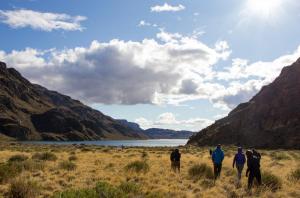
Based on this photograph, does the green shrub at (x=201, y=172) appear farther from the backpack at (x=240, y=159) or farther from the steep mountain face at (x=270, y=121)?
the steep mountain face at (x=270, y=121)

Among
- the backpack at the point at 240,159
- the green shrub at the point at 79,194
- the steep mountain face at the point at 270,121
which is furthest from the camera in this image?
the steep mountain face at the point at 270,121

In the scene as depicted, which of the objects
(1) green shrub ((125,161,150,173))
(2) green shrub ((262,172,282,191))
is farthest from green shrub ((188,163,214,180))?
(2) green shrub ((262,172,282,191))

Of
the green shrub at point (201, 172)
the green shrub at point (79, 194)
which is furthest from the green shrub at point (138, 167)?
the green shrub at point (79, 194)

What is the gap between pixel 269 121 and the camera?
12381cm

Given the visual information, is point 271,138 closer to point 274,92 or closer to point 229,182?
point 274,92

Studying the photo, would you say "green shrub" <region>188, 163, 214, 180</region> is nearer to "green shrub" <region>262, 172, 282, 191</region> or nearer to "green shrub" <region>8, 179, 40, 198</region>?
"green shrub" <region>262, 172, 282, 191</region>

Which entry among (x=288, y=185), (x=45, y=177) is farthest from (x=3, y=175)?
(x=288, y=185)

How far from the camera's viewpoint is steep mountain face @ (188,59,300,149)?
112 m

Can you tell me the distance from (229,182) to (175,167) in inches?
221

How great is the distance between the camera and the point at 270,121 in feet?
405

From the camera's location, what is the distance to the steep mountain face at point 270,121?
11250cm

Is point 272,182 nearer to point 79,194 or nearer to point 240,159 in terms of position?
point 240,159

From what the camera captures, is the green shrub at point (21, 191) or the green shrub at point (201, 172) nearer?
the green shrub at point (21, 191)

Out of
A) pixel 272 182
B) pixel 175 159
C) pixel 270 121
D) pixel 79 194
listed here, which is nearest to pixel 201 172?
pixel 175 159
